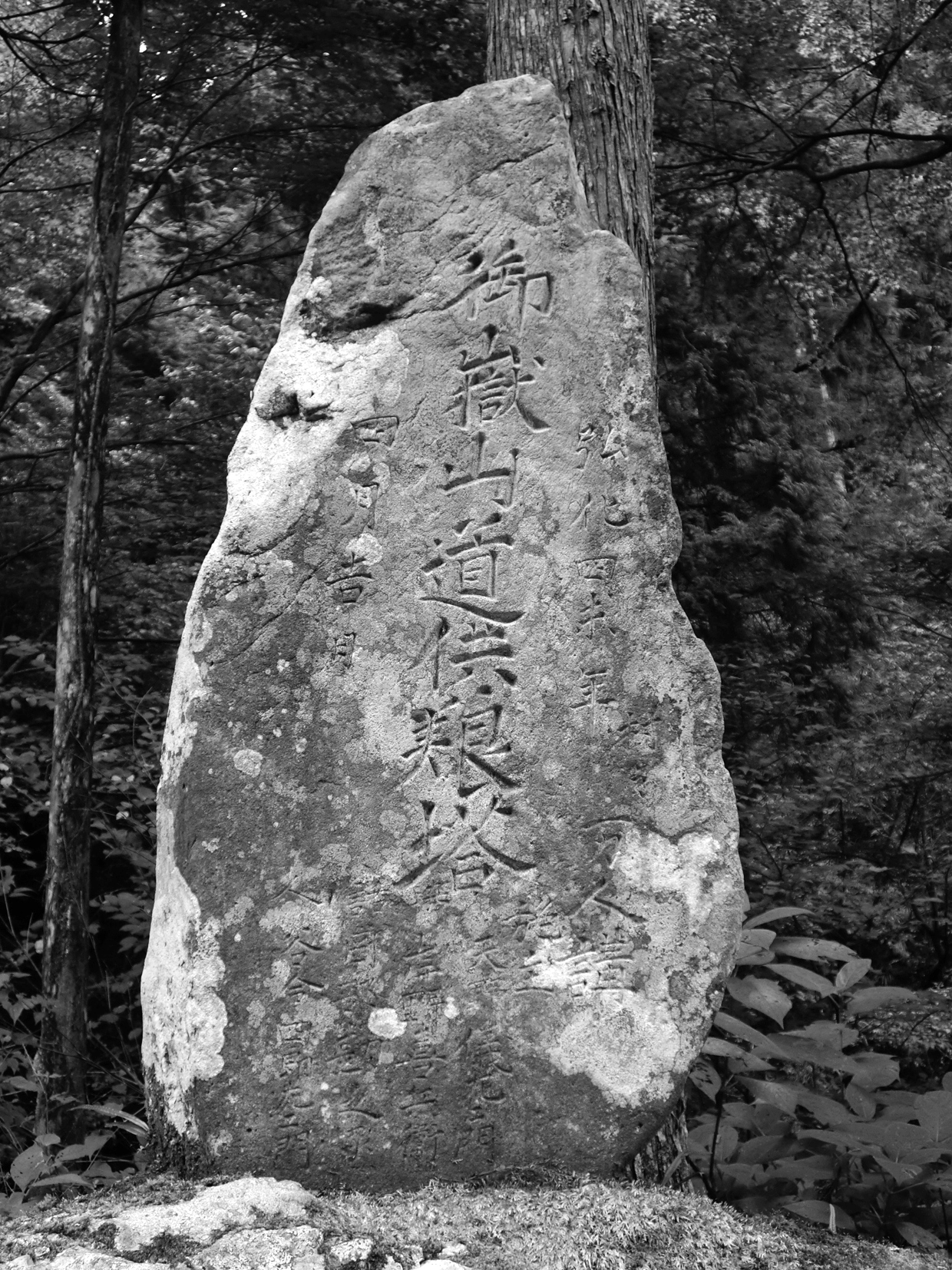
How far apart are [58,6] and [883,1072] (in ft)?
18.6

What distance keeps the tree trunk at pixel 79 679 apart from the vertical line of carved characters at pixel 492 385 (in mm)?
2403

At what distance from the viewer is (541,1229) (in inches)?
89.0

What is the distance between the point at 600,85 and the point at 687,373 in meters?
2.63

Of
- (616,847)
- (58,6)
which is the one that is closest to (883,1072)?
(616,847)

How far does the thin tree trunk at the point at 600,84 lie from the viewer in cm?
361

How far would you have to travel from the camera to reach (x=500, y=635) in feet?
8.87

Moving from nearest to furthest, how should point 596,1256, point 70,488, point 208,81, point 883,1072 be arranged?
point 596,1256
point 883,1072
point 70,488
point 208,81

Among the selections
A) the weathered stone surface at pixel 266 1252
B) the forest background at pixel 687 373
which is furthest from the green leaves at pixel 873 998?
the forest background at pixel 687 373

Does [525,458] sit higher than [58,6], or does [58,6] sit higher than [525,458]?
[58,6]

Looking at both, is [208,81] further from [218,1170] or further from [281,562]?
[218,1170]

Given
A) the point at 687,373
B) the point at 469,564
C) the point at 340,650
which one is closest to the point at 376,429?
the point at 469,564

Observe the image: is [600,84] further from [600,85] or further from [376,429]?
[376,429]

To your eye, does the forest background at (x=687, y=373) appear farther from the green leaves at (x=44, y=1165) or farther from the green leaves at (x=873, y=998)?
the green leaves at (x=873, y=998)

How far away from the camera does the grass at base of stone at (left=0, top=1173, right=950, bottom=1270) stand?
2.17 m
